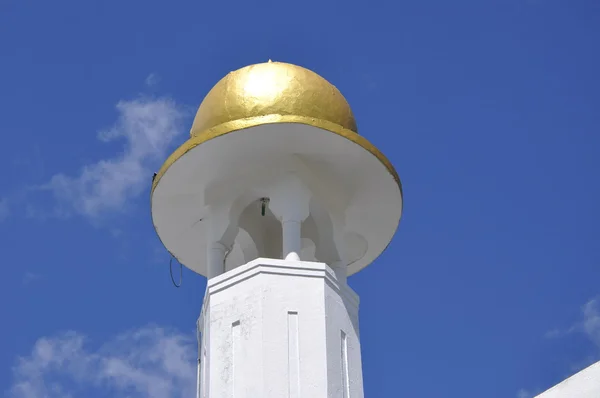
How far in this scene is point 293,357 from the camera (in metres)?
12.6

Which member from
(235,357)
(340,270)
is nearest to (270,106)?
(340,270)

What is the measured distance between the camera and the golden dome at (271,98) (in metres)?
13.8

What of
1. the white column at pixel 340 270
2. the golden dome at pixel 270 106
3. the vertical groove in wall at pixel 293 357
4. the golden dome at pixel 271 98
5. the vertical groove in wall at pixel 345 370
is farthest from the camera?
the white column at pixel 340 270

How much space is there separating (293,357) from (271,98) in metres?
2.86

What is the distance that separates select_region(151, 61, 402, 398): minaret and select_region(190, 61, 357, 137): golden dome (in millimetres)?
14

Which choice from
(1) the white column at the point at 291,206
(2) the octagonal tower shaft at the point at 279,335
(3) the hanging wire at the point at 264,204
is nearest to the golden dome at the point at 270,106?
(1) the white column at the point at 291,206

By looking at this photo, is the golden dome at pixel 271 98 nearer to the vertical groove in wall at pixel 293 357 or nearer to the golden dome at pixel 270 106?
the golden dome at pixel 270 106

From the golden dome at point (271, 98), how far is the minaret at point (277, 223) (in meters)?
0.01

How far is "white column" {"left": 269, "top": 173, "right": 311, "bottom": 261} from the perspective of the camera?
13.7 metres

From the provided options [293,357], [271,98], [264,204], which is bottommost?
[293,357]

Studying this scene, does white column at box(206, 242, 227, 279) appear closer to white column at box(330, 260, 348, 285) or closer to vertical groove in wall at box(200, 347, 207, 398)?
vertical groove in wall at box(200, 347, 207, 398)

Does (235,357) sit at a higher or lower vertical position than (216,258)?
lower

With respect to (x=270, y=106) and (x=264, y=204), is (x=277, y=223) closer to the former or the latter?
(x=264, y=204)

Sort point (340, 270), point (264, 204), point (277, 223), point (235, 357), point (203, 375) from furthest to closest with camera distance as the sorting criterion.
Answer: point (277, 223) < point (264, 204) < point (340, 270) < point (203, 375) < point (235, 357)
